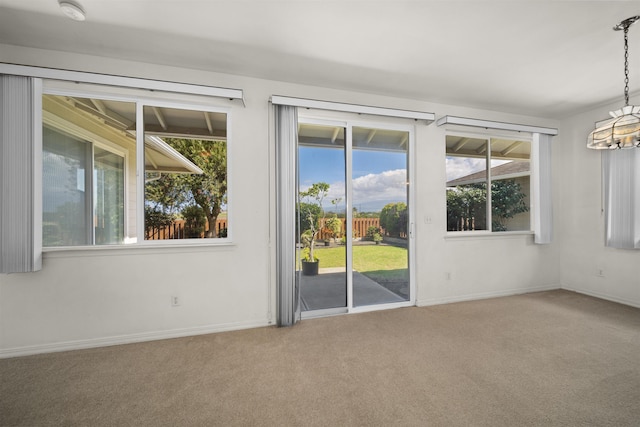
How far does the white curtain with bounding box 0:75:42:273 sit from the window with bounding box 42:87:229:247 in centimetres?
12

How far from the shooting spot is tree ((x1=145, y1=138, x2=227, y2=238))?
106 inches

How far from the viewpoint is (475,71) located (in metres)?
2.78

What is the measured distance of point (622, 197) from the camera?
343cm

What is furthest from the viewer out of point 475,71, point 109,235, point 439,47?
point 475,71

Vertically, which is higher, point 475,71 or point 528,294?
point 475,71

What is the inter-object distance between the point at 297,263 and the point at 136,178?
6.09 feet

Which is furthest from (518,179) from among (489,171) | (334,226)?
(334,226)

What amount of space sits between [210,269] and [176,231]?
0.53 metres

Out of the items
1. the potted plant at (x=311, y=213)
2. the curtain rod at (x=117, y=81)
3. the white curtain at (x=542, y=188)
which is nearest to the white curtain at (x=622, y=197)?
the white curtain at (x=542, y=188)

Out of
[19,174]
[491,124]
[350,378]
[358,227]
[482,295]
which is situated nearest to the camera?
[350,378]

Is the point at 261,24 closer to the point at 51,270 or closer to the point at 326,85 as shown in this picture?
the point at 326,85

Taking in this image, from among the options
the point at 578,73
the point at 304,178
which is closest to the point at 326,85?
the point at 304,178

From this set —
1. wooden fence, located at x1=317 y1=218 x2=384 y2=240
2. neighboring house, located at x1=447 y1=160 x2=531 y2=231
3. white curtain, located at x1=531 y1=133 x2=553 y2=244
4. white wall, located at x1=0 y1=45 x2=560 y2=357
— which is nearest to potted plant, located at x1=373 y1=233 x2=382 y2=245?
wooden fence, located at x1=317 y1=218 x2=384 y2=240

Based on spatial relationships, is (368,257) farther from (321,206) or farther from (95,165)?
(95,165)
